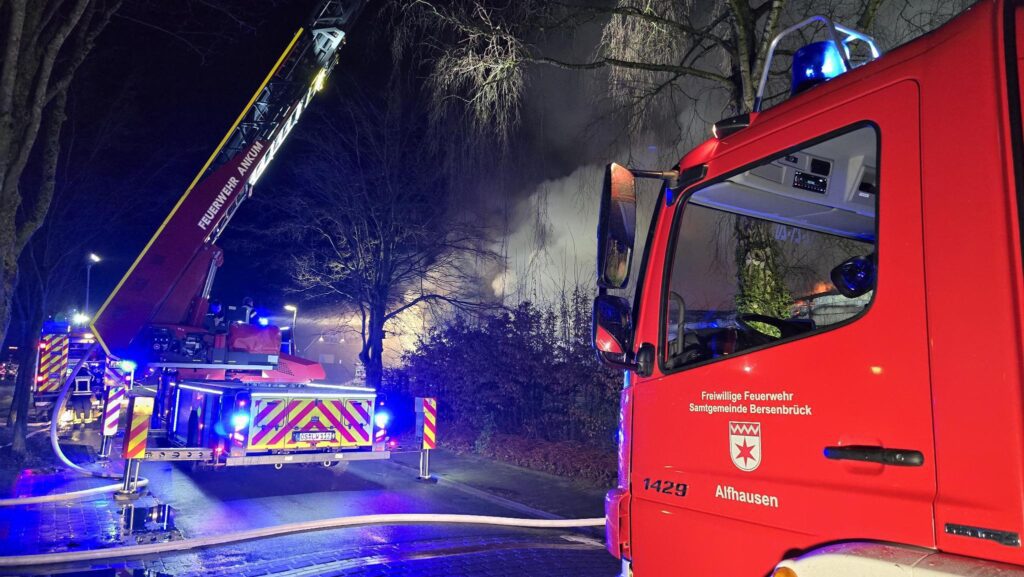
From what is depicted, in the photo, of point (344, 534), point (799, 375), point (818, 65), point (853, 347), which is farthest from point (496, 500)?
point (853, 347)

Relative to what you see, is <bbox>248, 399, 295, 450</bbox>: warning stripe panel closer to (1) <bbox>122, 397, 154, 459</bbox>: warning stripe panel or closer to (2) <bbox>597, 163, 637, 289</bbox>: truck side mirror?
(1) <bbox>122, 397, 154, 459</bbox>: warning stripe panel

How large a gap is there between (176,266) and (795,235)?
8.82 metres

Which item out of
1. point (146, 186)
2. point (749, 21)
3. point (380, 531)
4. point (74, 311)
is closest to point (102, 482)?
point (380, 531)

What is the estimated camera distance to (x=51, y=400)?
2222 centimetres

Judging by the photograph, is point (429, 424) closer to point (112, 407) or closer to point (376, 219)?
point (112, 407)

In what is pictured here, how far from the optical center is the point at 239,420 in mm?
8023

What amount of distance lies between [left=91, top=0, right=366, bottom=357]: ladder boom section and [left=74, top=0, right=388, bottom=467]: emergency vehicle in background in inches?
0.6

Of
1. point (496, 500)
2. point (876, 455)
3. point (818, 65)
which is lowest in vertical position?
point (496, 500)

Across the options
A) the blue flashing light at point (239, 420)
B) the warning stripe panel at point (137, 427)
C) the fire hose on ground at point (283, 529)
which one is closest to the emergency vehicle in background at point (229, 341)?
the blue flashing light at point (239, 420)

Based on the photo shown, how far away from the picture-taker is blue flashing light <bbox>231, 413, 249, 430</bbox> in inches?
315

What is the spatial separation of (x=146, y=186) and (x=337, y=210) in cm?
440

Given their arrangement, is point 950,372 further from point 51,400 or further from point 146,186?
point 51,400

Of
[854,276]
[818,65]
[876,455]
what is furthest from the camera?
[818,65]

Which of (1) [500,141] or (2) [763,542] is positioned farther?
(1) [500,141]
